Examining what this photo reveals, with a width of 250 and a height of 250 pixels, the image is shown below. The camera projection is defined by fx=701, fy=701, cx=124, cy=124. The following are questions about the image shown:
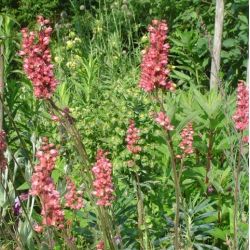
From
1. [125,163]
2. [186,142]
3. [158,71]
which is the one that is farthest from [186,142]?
[125,163]

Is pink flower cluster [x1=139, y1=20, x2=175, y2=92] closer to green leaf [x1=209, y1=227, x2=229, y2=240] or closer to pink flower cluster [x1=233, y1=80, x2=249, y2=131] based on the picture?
pink flower cluster [x1=233, y1=80, x2=249, y2=131]

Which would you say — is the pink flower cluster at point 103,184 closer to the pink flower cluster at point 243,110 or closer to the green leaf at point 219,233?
the pink flower cluster at point 243,110

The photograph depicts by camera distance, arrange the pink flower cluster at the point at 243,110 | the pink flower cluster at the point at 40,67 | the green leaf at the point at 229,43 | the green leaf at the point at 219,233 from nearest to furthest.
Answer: the pink flower cluster at the point at 40,67 < the pink flower cluster at the point at 243,110 < the green leaf at the point at 219,233 < the green leaf at the point at 229,43

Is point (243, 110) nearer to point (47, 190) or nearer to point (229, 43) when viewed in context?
point (47, 190)

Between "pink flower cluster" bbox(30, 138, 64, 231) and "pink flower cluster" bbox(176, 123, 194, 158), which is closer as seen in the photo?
"pink flower cluster" bbox(30, 138, 64, 231)

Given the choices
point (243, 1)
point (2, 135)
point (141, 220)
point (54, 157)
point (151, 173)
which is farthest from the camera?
point (243, 1)

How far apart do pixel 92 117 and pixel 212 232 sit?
1055 millimetres

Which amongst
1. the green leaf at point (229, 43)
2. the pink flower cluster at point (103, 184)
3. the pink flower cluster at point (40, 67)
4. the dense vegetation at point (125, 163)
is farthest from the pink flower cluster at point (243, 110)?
the green leaf at point (229, 43)

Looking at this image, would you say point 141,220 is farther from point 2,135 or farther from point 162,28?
point 162,28

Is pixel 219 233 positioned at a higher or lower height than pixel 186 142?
lower

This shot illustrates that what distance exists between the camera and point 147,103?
3.85 meters

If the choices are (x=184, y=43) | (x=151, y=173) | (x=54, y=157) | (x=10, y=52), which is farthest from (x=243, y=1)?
(x=54, y=157)

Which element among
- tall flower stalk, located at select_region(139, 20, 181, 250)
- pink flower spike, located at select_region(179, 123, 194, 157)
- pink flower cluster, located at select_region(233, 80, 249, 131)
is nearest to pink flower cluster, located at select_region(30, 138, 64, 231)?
tall flower stalk, located at select_region(139, 20, 181, 250)

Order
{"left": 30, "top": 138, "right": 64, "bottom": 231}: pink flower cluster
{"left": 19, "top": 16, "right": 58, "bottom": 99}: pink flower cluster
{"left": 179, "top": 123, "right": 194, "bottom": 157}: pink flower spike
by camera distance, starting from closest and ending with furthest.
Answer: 1. {"left": 30, "top": 138, "right": 64, "bottom": 231}: pink flower cluster
2. {"left": 19, "top": 16, "right": 58, "bottom": 99}: pink flower cluster
3. {"left": 179, "top": 123, "right": 194, "bottom": 157}: pink flower spike
